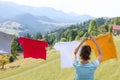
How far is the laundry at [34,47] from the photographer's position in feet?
55.9

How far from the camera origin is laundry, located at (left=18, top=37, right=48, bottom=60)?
55.9ft

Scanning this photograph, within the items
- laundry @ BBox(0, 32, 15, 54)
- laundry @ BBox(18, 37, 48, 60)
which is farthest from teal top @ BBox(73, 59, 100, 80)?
laundry @ BBox(18, 37, 48, 60)

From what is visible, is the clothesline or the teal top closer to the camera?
the teal top

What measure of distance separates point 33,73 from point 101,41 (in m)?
26.7

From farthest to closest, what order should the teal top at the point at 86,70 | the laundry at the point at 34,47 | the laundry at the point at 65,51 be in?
the laundry at the point at 34,47 < the laundry at the point at 65,51 < the teal top at the point at 86,70

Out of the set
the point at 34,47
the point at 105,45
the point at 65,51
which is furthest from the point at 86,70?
the point at 34,47

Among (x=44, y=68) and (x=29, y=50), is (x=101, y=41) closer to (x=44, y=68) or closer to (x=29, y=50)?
(x=29, y=50)

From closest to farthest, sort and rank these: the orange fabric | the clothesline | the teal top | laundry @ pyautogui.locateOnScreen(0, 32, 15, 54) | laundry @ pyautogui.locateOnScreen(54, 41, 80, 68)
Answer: the teal top
laundry @ pyautogui.locateOnScreen(54, 41, 80, 68)
the clothesline
laundry @ pyautogui.locateOnScreen(0, 32, 15, 54)
the orange fabric

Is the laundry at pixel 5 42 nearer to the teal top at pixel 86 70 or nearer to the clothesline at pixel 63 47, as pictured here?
the clothesline at pixel 63 47

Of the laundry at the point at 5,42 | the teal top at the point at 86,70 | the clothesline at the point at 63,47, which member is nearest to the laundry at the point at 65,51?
the clothesline at the point at 63,47

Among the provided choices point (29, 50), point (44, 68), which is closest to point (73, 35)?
point (44, 68)

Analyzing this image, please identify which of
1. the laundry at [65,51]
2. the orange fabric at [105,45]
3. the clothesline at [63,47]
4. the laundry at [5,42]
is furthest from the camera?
the orange fabric at [105,45]

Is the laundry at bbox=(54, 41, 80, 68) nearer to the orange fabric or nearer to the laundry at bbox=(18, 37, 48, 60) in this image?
the orange fabric

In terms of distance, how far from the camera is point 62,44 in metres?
14.5
